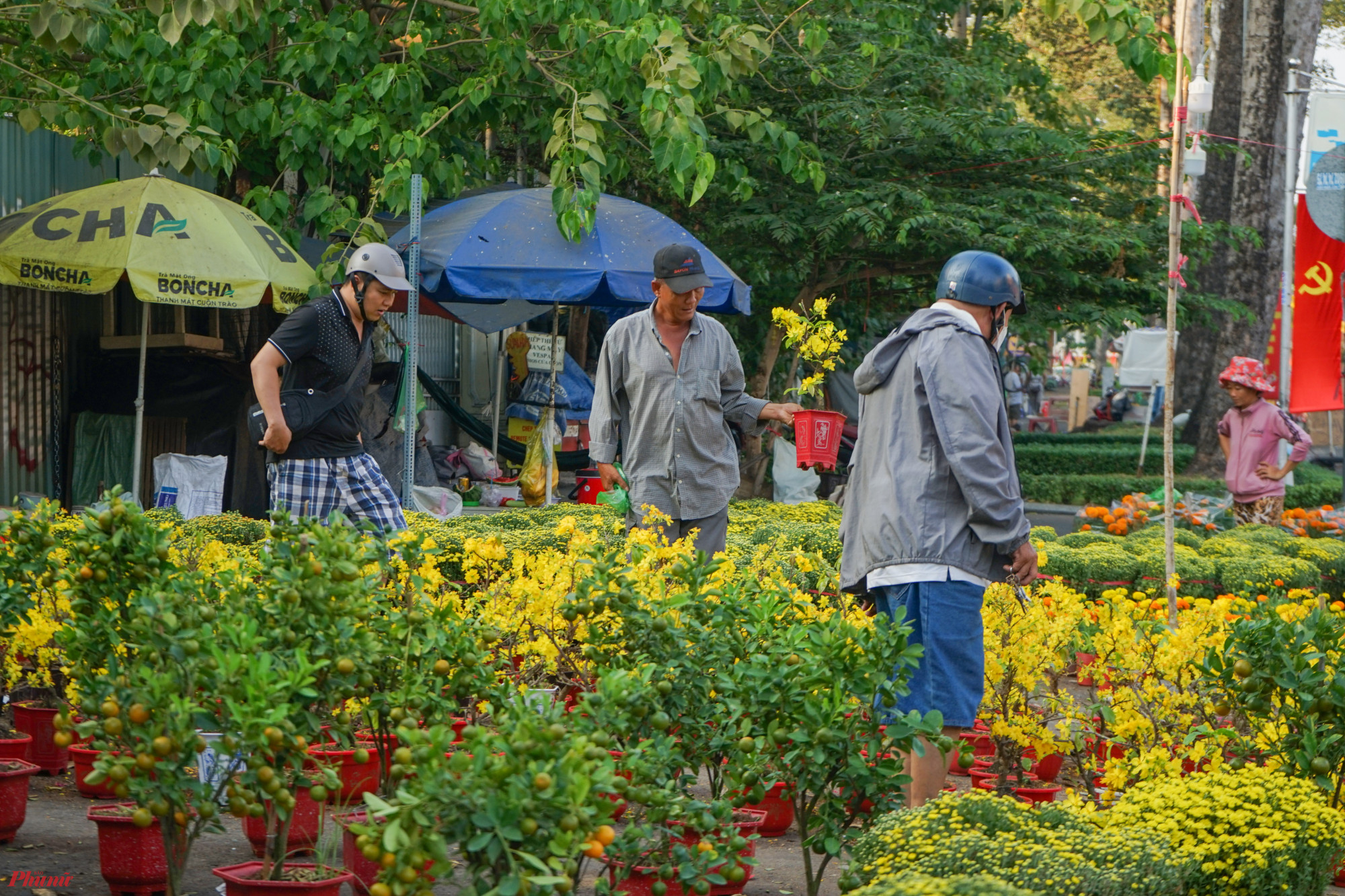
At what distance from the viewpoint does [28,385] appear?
10.7 metres

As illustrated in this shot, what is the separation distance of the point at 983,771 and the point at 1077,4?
11.5ft

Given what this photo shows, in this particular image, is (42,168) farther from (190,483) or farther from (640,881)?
(640,881)

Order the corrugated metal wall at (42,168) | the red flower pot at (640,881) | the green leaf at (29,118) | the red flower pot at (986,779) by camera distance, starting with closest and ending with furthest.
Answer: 1. the red flower pot at (640,881)
2. the red flower pot at (986,779)
3. the green leaf at (29,118)
4. the corrugated metal wall at (42,168)

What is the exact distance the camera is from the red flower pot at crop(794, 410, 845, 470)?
6348 millimetres

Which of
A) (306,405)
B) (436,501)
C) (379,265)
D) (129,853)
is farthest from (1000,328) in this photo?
(436,501)

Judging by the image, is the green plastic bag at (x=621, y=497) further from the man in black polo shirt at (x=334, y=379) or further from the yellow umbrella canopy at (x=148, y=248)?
the yellow umbrella canopy at (x=148, y=248)

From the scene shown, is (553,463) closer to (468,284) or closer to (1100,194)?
(468,284)

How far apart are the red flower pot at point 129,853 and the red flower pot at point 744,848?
4.35ft

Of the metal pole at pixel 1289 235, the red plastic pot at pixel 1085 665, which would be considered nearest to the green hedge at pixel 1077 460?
the metal pole at pixel 1289 235

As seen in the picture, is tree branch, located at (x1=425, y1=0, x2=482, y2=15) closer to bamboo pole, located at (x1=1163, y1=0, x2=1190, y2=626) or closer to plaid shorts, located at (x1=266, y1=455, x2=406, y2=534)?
plaid shorts, located at (x1=266, y1=455, x2=406, y2=534)

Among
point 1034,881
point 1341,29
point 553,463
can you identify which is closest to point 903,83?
point 553,463

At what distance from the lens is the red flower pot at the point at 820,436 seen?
635cm

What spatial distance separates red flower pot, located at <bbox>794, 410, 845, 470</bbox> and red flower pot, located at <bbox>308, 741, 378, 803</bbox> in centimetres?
286

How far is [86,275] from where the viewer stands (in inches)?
331
